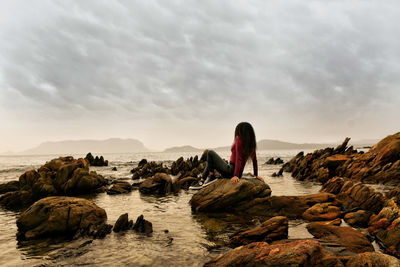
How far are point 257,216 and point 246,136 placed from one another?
329 cm

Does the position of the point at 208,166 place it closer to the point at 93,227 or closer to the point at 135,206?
the point at 135,206

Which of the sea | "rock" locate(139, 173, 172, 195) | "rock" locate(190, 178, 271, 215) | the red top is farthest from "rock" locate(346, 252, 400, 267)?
"rock" locate(139, 173, 172, 195)

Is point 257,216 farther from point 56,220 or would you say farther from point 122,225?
point 56,220

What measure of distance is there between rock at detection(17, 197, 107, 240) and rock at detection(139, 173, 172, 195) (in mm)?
7577

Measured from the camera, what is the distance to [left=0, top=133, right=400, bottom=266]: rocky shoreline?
4.29m

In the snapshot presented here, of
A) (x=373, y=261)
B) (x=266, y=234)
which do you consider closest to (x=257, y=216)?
(x=266, y=234)

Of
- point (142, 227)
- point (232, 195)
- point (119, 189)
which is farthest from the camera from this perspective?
point (119, 189)

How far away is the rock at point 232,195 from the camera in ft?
32.5

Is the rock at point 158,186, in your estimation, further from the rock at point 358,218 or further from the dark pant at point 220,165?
the rock at point 358,218

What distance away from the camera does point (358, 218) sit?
7703 millimetres

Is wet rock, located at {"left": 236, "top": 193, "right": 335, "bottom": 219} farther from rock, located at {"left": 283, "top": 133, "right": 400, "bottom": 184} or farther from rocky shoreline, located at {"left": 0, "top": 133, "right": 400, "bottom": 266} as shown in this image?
rock, located at {"left": 283, "top": 133, "right": 400, "bottom": 184}

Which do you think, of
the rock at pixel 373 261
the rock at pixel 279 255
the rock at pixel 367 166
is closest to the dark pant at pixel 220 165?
the rock at pixel 279 255

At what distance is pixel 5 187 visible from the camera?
55.7 feet

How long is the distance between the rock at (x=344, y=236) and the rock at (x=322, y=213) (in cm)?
161
